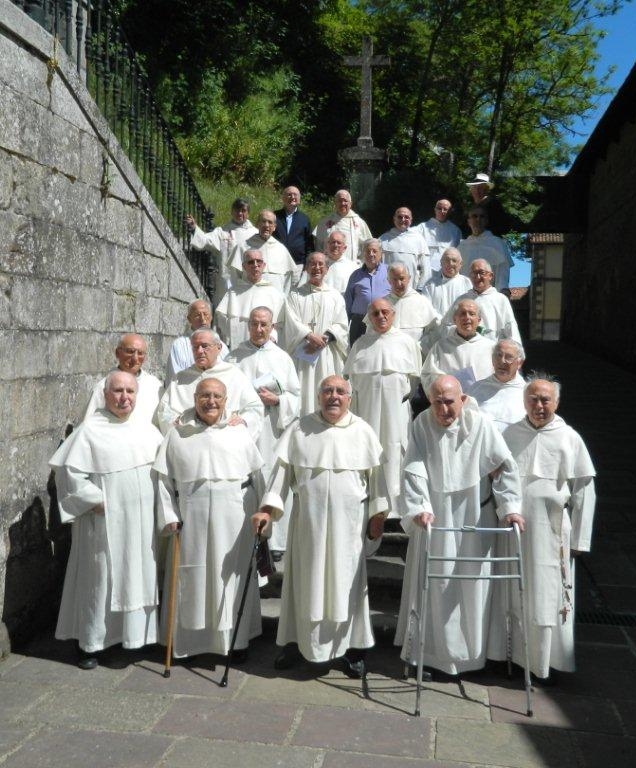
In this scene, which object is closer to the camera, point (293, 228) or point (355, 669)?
point (355, 669)

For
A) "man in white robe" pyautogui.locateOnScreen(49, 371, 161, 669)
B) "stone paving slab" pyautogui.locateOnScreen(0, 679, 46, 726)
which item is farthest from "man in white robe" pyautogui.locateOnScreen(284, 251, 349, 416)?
"stone paving slab" pyautogui.locateOnScreen(0, 679, 46, 726)

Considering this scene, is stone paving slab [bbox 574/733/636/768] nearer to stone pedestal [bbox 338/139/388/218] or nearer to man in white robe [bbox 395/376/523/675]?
man in white robe [bbox 395/376/523/675]

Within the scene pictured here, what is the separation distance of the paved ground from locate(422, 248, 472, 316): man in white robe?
11.9ft

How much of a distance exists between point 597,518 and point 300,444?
411cm

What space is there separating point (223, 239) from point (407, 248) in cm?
207

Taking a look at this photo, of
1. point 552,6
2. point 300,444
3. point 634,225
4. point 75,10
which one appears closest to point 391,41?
point 552,6

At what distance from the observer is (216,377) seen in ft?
19.7

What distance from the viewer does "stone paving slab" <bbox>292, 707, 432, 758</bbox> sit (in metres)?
4.29

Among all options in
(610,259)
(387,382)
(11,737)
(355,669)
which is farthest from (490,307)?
(610,259)

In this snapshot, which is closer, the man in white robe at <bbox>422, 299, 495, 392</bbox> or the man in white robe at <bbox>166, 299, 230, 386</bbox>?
the man in white robe at <bbox>166, 299, 230, 386</bbox>

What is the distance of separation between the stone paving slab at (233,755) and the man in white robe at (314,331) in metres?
3.94

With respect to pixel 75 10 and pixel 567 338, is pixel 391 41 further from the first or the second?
pixel 75 10

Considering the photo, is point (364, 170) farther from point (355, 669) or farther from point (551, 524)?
point (355, 669)

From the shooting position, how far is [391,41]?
20453 millimetres
